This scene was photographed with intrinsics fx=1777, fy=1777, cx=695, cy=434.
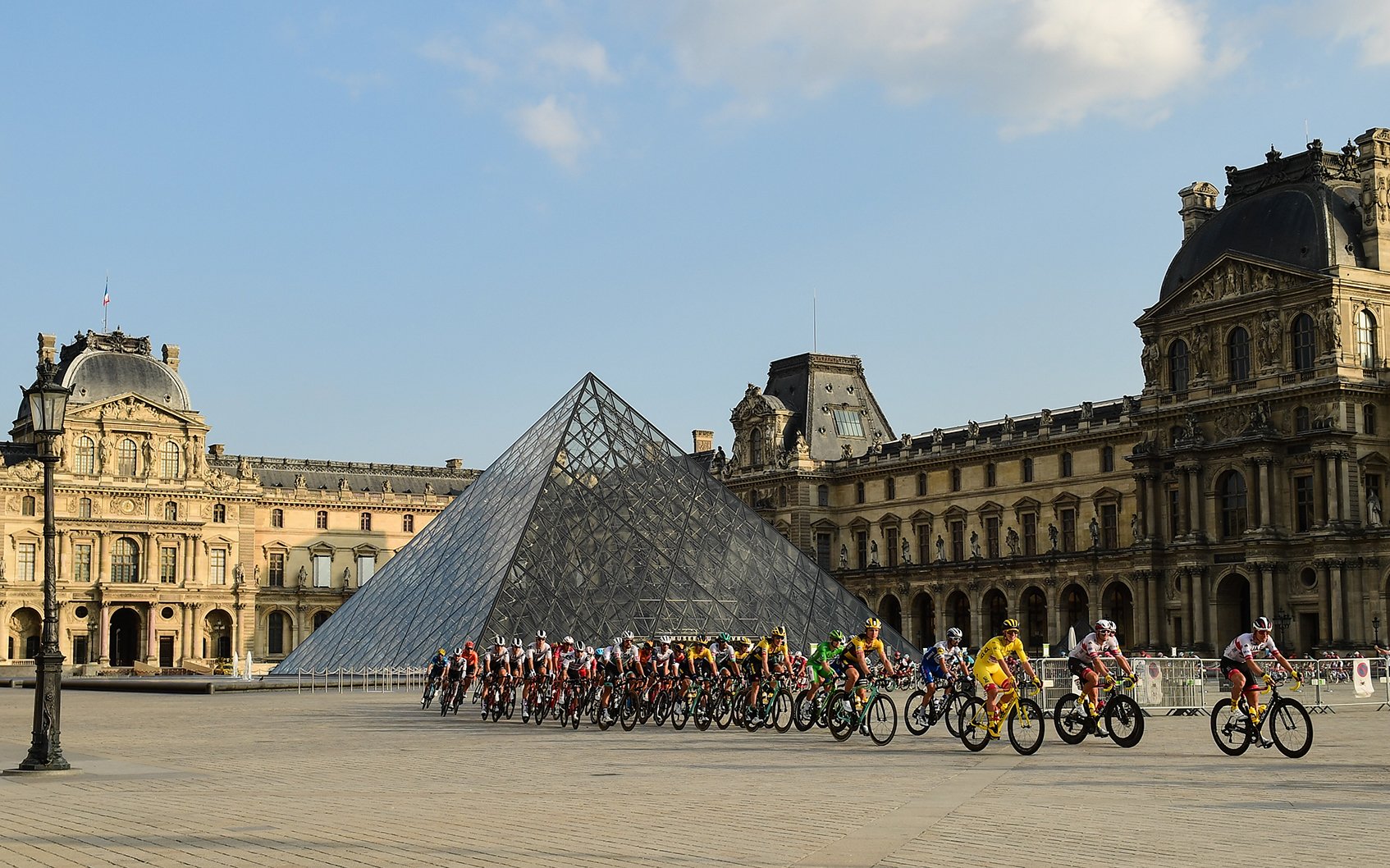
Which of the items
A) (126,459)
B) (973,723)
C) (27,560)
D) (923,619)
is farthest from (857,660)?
(126,459)

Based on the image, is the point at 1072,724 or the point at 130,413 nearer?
the point at 1072,724

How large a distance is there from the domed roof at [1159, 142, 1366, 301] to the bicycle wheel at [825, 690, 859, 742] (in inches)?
1524

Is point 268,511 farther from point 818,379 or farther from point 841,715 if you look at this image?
point 841,715

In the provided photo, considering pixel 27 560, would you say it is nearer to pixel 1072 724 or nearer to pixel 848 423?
pixel 848 423

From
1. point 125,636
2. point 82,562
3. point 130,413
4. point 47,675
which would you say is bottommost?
point 125,636

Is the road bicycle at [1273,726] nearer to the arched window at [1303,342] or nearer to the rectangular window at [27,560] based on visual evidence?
the arched window at [1303,342]

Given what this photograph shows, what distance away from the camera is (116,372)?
82500 millimetres

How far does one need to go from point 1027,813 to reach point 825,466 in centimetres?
6692

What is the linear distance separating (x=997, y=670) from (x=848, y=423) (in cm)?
6411

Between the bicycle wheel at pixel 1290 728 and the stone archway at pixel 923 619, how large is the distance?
5593 centimetres

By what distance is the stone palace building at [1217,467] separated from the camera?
54.2m

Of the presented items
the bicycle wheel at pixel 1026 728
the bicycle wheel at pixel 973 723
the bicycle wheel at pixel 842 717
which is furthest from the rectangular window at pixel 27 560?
the bicycle wheel at pixel 1026 728

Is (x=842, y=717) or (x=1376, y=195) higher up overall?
(x=1376, y=195)

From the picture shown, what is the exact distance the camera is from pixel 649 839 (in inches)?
423
